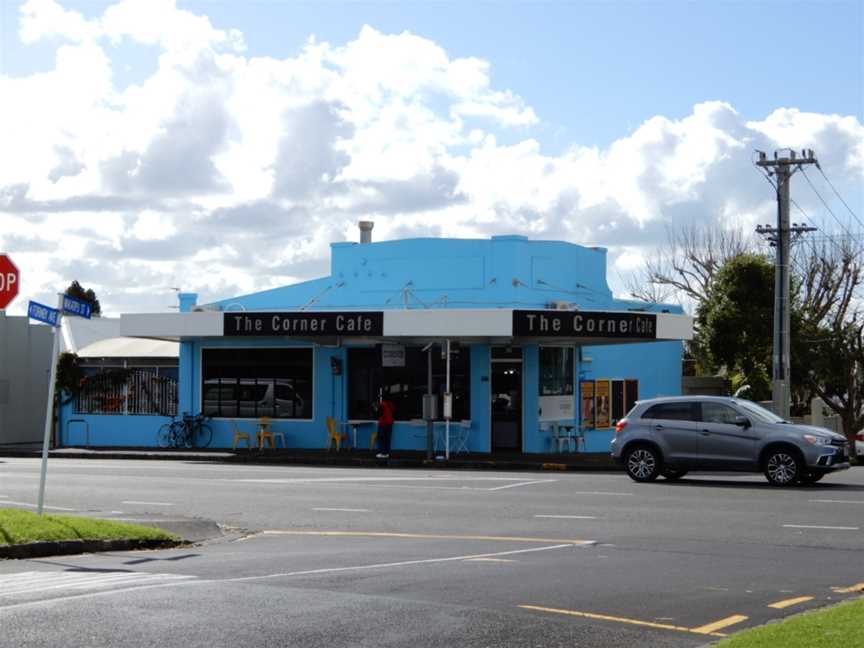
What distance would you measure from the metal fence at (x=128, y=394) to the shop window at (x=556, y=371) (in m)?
11.1

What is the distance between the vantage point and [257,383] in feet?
115

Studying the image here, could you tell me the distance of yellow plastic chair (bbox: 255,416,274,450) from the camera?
112 ft

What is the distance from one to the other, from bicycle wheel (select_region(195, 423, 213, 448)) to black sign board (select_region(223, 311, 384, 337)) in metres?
3.78

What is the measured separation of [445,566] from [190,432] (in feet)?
79.5

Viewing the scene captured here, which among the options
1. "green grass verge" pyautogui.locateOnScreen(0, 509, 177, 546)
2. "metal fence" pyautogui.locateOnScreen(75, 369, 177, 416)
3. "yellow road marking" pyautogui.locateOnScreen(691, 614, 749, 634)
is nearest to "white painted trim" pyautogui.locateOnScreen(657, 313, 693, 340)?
"metal fence" pyautogui.locateOnScreen(75, 369, 177, 416)

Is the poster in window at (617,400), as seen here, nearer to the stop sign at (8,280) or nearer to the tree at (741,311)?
the tree at (741,311)

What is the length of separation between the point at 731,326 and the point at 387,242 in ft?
45.6

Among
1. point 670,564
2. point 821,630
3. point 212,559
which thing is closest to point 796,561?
point 670,564

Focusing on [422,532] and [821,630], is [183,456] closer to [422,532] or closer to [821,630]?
[422,532]

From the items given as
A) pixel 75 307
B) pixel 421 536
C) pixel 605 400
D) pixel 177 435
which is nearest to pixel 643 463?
pixel 421 536

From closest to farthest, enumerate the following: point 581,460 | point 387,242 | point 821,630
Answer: point 821,630 < point 581,460 < point 387,242

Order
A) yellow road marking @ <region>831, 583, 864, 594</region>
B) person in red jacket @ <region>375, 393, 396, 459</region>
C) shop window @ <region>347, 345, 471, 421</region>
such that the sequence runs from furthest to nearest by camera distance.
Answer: shop window @ <region>347, 345, 471, 421</region>
person in red jacket @ <region>375, 393, 396, 459</region>
yellow road marking @ <region>831, 583, 864, 594</region>

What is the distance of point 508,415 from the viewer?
33.0 metres

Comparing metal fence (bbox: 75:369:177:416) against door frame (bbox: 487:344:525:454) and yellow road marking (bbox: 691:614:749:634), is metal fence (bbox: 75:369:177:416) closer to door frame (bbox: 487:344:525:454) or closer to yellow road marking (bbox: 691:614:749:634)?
door frame (bbox: 487:344:525:454)
